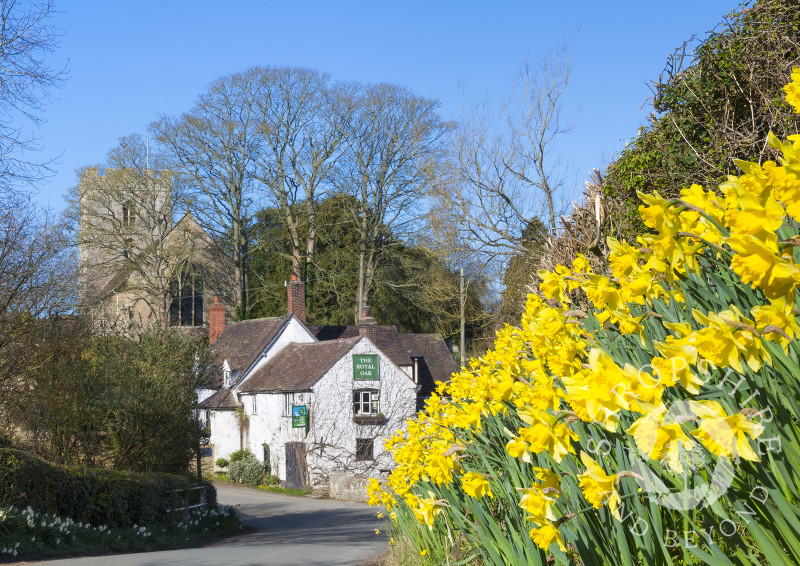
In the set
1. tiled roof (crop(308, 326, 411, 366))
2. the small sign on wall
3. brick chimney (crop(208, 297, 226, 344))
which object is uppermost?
brick chimney (crop(208, 297, 226, 344))

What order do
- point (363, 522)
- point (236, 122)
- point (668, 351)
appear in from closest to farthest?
point (668, 351) < point (363, 522) < point (236, 122)

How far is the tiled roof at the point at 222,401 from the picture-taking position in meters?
34.8

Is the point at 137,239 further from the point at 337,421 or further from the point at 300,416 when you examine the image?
the point at 337,421

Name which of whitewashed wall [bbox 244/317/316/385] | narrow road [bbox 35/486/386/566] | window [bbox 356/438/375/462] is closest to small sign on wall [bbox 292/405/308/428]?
window [bbox 356/438/375/462]

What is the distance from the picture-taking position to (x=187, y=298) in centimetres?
4572

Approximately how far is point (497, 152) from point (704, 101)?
8.66m

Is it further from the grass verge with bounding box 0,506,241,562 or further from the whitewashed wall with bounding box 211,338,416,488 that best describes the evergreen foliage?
the whitewashed wall with bounding box 211,338,416,488

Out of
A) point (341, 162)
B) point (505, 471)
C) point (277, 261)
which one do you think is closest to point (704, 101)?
point (505, 471)

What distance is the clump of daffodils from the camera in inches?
60.1

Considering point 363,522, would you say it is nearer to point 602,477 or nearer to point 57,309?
point 57,309

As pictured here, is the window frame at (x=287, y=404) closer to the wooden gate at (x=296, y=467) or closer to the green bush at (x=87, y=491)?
the wooden gate at (x=296, y=467)

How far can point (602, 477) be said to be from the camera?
200 cm

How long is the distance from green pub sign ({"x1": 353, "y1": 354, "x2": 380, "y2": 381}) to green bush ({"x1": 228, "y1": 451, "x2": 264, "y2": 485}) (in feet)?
18.5

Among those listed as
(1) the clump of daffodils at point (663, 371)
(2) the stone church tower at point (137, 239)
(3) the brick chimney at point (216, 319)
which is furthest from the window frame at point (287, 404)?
(1) the clump of daffodils at point (663, 371)
